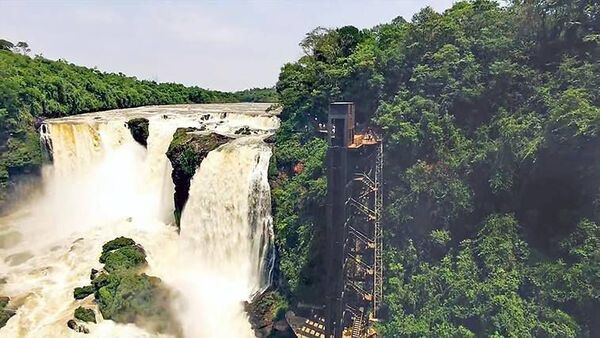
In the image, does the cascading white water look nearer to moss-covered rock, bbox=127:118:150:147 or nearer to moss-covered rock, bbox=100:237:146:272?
moss-covered rock, bbox=127:118:150:147

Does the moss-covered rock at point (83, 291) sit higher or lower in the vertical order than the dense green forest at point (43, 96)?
lower

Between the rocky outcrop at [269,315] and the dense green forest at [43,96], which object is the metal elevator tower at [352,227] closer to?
the rocky outcrop at [269,315]

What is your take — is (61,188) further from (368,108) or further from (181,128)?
(368,108)

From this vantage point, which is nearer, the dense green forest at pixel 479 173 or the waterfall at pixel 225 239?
the dense green forest at pixel 479 173

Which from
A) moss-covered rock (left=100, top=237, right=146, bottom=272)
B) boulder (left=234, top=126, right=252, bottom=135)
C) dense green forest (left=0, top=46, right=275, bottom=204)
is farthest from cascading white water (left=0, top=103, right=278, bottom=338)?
dense green forest (left=0, top=46, right=275, bottom=204)

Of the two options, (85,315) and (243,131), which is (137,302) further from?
(243,131)

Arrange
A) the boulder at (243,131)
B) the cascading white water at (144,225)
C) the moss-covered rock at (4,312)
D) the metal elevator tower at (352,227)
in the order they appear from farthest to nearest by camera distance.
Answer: the boulder at (243,131)
the cascading white water at (144,225)
the moss-covered rock at (4,312)
the metal elevator tower at (352,227)

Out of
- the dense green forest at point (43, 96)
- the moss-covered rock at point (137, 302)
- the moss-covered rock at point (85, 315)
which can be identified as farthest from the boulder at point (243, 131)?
the dense green forest at point (43, 96)

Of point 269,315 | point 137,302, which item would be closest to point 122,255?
point 137,302
